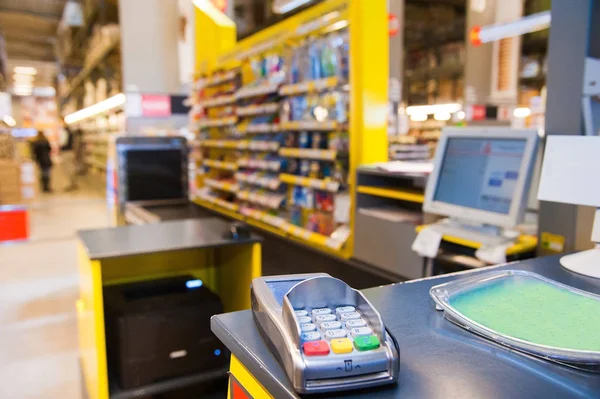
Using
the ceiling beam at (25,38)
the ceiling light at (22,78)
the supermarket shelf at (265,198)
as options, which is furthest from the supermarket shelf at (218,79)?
the ceiling light at (22,78)

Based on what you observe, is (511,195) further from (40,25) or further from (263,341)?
(40,25)

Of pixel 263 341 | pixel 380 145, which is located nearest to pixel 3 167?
pixel 380 145

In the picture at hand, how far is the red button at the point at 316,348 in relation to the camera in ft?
2.37

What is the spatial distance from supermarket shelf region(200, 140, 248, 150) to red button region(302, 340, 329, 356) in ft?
15.0

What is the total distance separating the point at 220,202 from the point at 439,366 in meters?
5.44

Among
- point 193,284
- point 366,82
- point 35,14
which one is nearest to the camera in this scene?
point 193,284

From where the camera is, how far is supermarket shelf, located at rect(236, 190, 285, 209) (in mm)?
4793

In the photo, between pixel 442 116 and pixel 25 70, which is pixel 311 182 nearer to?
pixel 442 116

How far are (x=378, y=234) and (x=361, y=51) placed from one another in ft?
4.68

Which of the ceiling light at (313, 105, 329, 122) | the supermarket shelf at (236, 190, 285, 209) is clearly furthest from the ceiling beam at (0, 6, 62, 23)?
the ceiling light at (313, 105, 329, 122)

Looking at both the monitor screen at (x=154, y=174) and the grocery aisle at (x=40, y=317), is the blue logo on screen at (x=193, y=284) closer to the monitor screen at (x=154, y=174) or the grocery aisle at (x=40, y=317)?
the grocery aisle at (x=40, y=317)

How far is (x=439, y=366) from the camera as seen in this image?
0.79 meters

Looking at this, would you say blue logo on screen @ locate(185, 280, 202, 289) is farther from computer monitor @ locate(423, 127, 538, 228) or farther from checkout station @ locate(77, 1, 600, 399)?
computer monitor @ locate(423, 127, 538, 228)

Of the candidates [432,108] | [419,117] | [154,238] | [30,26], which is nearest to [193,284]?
[154,238]
